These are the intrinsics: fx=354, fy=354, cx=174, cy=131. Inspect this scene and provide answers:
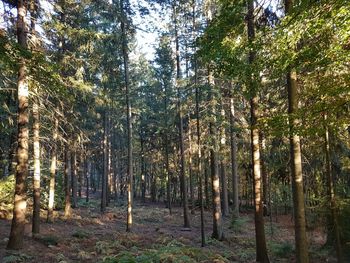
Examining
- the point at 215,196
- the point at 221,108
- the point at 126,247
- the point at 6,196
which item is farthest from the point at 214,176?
the point at 6,196

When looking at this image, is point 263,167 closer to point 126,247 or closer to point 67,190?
point 126,247

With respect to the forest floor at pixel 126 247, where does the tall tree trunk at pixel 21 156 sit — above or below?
above

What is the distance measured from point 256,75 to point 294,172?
254cm

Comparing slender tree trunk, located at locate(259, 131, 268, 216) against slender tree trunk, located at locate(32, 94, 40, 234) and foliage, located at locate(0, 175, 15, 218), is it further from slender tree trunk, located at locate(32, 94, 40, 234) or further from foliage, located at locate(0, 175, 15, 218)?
foliage, located at locate(0, 175, 15, 218)

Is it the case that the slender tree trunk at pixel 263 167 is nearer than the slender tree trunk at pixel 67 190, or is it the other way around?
the slender tree trunk at pixel 263 167

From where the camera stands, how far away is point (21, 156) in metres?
11.4

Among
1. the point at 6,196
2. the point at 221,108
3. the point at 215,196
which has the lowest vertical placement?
the point at 215,196

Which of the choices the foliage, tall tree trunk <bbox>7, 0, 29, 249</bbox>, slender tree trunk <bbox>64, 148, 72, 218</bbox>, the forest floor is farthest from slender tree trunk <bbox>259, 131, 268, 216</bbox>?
the foliage

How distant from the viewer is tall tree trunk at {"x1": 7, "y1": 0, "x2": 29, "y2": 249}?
11320mm

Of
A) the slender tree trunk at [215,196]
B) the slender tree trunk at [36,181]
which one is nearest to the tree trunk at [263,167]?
the slender tree trunk at [215,196]

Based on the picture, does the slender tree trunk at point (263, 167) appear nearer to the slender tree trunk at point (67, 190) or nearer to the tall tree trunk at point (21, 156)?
the tall tree trunk at point (21, 156)

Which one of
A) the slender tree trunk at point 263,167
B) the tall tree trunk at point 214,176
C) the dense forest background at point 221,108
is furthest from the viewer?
the tall tree trunk at point 214,176

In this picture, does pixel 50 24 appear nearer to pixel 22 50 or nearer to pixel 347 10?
pixel 22 50

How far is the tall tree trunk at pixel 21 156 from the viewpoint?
37.1 feet
